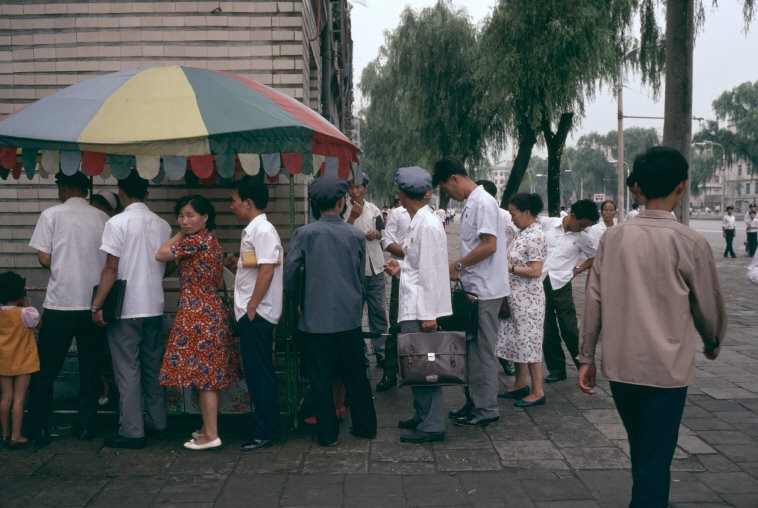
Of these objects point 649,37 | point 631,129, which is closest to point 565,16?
point 649,37

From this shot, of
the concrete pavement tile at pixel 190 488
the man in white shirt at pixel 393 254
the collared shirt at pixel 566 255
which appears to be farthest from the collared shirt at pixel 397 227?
the concrete pavement tile at pixel 190 488

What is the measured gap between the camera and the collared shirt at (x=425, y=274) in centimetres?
474

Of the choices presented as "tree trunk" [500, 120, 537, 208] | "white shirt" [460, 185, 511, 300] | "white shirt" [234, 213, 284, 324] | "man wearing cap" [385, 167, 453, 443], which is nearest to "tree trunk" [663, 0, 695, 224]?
"white shirt" [460, 185, 511, 300]

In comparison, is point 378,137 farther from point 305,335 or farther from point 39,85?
point 305,335

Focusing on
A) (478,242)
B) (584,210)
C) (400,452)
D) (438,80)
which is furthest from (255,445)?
(438,80)

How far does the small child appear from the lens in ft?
15.4

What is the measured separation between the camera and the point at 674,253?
294cm

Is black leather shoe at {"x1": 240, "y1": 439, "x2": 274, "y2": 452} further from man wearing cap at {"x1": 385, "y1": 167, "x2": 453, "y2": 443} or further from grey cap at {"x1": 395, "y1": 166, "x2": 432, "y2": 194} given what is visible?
grey cap at {"x1": 395, "y1": 166, "x2": 432, "y2": 194}

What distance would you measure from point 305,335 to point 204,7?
12.3 feet

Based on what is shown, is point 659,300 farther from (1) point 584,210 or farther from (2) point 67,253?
(2) point 67,253

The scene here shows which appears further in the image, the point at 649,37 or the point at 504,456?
the point at 649,37

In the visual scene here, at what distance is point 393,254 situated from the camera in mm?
6184

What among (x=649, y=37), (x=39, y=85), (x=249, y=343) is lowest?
(x=249, y=343)

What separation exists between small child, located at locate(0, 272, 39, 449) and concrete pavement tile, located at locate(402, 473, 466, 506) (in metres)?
2.63
